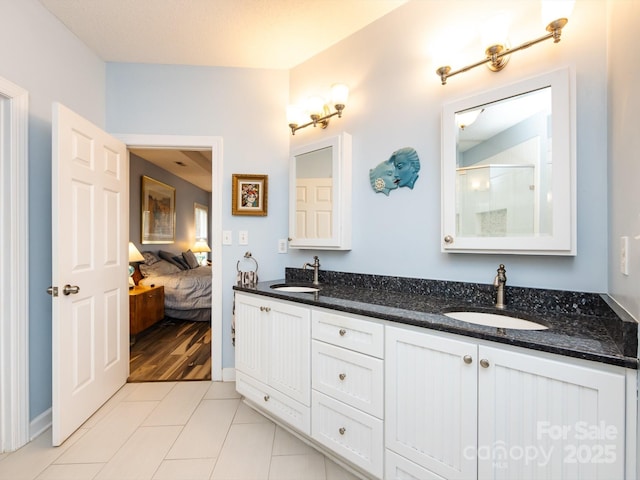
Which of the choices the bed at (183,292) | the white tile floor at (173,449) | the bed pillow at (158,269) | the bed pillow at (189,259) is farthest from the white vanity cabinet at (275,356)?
the bed pillow at (189,259)

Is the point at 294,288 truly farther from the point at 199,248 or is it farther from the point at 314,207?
the point at 199,248

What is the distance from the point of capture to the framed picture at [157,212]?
177 inches

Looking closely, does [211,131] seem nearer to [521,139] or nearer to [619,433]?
[521,139]

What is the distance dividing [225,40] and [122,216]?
1507 millimetres

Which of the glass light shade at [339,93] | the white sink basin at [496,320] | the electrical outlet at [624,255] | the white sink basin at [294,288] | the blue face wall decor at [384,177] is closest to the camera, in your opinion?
the electrical outlet at [624,255]

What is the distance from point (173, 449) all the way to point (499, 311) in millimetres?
1786

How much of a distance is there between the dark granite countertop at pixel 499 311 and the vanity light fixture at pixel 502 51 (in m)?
1.05

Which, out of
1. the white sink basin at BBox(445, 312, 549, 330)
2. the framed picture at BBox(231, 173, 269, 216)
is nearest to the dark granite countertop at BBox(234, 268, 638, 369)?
the white sink basin at BBox(445, 312, 549, 330)

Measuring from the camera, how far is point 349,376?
55.1 inches

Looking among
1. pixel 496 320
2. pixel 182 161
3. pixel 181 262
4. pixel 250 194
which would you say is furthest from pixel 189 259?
pixel 496 320

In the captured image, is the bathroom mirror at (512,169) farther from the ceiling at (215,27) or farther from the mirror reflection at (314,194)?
the ceiling at (215,27)

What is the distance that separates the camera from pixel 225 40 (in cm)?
213

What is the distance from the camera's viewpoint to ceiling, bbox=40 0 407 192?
1820 millimetres

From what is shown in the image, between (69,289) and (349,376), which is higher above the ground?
(69,289)
